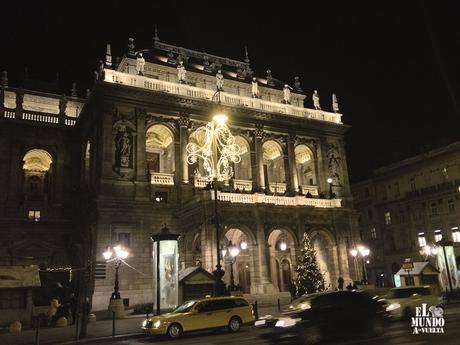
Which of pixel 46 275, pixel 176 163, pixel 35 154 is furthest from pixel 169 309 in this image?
pixel 35 154

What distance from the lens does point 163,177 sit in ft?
129

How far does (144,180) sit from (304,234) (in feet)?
47.2

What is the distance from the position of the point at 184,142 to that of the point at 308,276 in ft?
53.6

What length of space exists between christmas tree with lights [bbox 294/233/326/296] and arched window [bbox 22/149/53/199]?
26801 millimetres

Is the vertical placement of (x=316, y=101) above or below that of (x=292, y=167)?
above

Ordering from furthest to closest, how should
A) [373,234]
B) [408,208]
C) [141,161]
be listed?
[373,234] < [408,208] < [141,161]

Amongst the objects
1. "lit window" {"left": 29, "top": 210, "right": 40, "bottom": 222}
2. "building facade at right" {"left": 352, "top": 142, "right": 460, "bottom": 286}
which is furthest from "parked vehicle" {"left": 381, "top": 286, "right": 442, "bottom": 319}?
"building facade at right" {"left": 352, "top": 142, "right": 460, "bottom": 286}

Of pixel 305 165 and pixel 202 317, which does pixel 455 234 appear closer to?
pixel 305 165

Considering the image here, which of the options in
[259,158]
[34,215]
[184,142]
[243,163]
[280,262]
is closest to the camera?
[184,142]

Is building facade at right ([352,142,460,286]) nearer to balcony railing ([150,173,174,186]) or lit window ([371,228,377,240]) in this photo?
lit window ([371,228,377,240])

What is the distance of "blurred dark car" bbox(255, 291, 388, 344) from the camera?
12422 millimetres

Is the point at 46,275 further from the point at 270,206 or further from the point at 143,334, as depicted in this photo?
the point at 143,334

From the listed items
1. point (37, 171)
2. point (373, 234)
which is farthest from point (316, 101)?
point (37, 171)

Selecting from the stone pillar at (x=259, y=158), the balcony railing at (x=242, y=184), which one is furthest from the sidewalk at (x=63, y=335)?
the stone pillar at (x=259, y=158)
